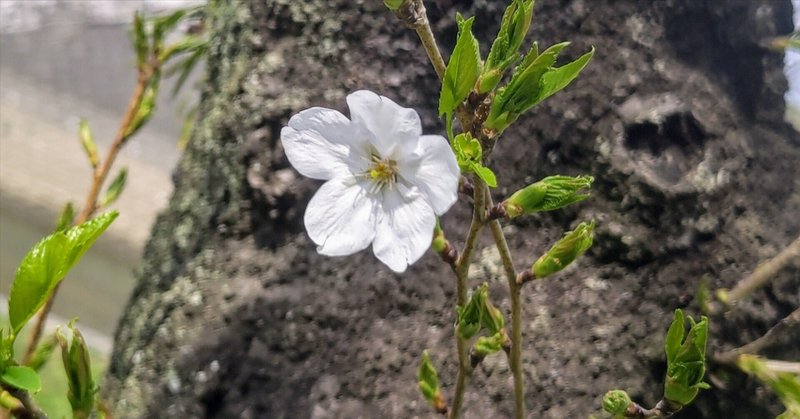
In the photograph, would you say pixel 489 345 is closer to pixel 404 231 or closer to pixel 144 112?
pixel 404 231

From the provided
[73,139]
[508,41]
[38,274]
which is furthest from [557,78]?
[73,139]

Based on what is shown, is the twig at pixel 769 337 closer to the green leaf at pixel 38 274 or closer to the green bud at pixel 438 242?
the green bud at pixel 438 242

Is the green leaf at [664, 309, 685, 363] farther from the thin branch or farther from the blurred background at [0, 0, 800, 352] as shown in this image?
the blurred background at [0, 0, 800, 352]

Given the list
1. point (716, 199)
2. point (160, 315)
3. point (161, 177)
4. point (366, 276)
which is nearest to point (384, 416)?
point (366, 276)

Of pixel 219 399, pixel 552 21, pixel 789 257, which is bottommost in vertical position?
pixel 219 399

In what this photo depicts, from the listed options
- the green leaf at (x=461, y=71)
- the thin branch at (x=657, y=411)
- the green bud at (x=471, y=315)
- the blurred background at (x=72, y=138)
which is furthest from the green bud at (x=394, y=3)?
the blurred background at (x=72, y=138)

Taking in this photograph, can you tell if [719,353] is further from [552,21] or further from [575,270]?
[552,21]
